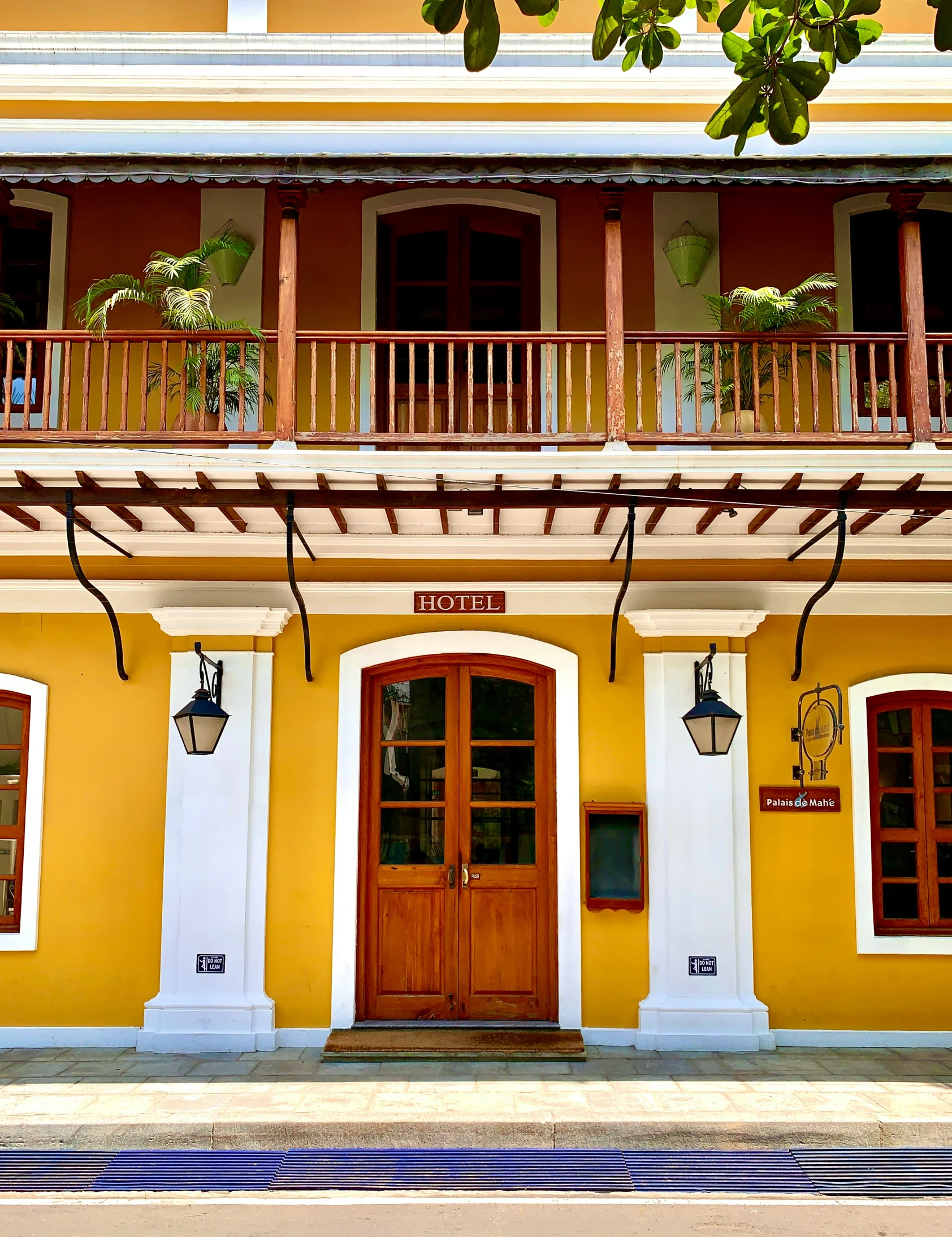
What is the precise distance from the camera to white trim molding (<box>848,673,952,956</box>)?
839cm

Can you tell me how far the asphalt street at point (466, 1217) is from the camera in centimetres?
564

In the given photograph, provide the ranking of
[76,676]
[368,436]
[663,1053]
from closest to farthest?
[368,436], [663,1053], [76,676]

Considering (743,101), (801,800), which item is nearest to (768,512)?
(801,800)

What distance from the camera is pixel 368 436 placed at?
7578 mm

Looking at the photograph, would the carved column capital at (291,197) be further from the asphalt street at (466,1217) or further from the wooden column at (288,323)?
the asphalt street at (466,1217)

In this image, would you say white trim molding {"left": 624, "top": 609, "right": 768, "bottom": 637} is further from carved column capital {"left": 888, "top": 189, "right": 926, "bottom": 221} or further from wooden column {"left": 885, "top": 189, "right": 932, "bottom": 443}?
carved column capital {"left": 888, "top": 189, "right": 926, "bottom": 221}

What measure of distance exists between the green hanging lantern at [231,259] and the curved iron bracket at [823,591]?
5.09 m

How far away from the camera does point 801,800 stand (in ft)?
28.1

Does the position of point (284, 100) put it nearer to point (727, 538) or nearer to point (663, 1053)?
point (727, 538)

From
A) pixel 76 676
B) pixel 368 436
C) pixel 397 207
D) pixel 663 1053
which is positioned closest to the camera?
pixel 368 436

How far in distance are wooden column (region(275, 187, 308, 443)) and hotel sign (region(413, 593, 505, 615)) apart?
6.05 feet

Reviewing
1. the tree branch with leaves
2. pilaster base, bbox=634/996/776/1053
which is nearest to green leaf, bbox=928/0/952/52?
the tree branch with leaves

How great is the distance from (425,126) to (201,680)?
477 cm

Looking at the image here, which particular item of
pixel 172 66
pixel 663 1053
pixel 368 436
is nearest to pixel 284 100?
pixel 172 66
